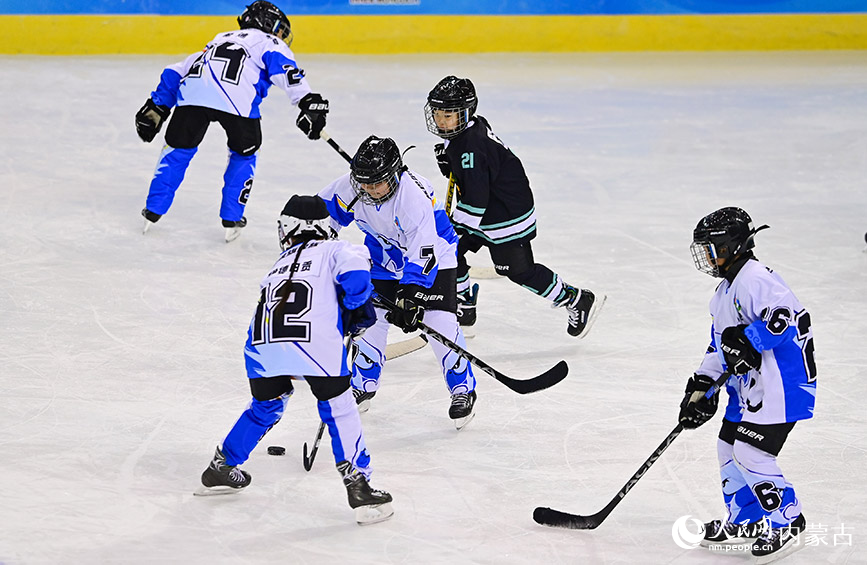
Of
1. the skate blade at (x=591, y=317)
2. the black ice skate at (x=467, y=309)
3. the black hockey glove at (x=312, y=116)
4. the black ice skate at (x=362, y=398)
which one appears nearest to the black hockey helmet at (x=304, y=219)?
the black ice skate at (x=362, y=398)

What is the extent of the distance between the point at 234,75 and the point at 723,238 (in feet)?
9.79

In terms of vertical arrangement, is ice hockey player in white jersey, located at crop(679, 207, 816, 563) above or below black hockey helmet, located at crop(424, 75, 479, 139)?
below

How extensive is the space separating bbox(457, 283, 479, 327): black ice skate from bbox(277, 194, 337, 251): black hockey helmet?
1.45 meters

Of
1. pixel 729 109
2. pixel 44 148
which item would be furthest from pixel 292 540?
pixel 729 109

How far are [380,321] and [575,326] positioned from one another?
1002 millimetres

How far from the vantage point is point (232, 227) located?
207 inches

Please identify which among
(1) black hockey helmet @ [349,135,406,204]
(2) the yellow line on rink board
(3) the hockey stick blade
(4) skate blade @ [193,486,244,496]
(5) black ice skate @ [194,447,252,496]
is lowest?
(4) skate blade @ [193,486,244,496]

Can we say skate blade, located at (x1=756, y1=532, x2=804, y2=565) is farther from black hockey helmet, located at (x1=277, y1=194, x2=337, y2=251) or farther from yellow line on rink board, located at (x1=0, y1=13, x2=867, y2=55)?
yellow line on rink board, located at (x1=0, y1=13, x2=867, y2=55)

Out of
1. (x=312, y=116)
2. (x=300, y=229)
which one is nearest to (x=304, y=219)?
(x=300, y=229)

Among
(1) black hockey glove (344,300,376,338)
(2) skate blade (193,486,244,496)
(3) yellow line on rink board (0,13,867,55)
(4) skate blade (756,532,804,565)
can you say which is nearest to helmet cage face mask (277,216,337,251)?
(1) black hockey glove (344,300,376,338)

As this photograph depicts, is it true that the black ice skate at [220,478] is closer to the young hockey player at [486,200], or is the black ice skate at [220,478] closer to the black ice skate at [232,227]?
the young hockey player at [486,200]

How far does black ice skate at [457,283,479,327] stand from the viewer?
14.3ft

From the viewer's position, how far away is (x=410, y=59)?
9.40m

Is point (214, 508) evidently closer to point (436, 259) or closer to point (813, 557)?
point (436, 259)
